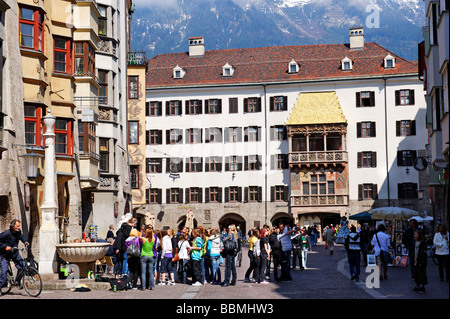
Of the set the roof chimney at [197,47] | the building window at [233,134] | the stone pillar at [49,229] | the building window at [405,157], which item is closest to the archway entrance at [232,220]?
the building window at [233,134]

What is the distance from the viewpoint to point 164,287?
23.7 m

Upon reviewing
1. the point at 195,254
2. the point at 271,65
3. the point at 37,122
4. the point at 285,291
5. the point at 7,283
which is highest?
the point at 271,65

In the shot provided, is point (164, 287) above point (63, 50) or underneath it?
underneath

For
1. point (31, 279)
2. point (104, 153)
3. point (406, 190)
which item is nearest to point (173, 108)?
point (406, 190)

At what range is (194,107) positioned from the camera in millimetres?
76750

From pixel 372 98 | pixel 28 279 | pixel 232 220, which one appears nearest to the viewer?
pixel 28 279

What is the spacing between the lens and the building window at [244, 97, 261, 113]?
247 ft

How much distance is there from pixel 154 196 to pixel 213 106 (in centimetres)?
1030

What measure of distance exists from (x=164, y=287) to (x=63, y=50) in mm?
11996

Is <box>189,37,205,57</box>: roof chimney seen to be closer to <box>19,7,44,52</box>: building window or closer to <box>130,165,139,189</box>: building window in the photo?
<box>130,165,139,189</box>: building window

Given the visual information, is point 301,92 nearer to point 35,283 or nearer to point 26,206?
point 26,206

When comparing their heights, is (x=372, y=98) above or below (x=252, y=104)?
above

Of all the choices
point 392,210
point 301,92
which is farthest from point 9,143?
point 301,92

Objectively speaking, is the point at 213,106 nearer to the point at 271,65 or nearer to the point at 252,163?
the point at 252,163
